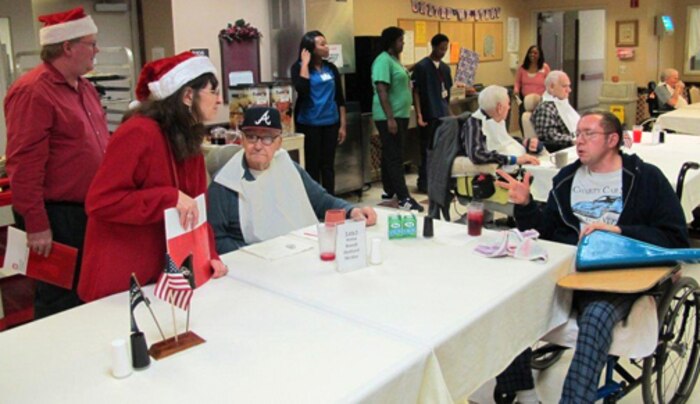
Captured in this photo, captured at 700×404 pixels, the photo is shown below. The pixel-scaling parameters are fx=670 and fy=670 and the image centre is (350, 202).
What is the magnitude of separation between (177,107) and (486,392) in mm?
1650

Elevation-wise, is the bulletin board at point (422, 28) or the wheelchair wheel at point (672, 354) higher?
the bulletin board at point (422, 28)

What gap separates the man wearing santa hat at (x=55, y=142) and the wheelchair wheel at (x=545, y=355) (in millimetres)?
1914

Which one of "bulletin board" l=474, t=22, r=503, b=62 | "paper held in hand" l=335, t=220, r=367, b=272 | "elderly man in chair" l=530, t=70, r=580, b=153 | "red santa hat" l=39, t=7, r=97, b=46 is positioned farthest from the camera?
"bulletin board" l=474, t=22, r=503, b=62

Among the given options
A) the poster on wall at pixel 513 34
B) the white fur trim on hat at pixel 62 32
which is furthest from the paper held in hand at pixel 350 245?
the poster on wall at pixel 513 34

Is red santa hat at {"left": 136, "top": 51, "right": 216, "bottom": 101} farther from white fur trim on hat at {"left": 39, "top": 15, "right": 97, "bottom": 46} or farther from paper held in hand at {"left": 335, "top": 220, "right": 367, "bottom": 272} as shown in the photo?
white fur trim on hat at {"left": 39, "top": 15, "right": 97, "bottom": 46}

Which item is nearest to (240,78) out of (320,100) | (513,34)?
(320,100)

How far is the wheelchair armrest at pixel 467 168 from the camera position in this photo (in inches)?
175

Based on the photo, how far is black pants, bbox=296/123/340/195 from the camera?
5586 millimetres

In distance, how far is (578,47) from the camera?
12.3 metres

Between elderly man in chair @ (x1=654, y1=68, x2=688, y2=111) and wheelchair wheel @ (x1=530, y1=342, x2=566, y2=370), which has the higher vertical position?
elderly man in chair @ (x1=654, y1=68, x2=688, y2=111)

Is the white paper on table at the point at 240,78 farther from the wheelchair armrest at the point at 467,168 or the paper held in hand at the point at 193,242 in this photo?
the paper held in hand at the point at 193,242

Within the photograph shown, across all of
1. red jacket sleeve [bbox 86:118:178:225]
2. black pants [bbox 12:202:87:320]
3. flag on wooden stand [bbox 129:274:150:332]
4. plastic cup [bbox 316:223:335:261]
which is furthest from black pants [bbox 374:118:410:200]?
flag on wooden stand [bbox 129:274:150:332]

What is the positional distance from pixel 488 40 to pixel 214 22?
5.28 metres

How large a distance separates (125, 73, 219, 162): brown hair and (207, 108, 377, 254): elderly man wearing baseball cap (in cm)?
61
